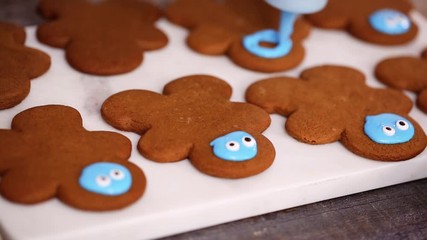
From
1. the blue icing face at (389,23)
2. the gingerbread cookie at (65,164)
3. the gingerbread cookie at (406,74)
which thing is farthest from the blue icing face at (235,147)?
the blue icing face at (389,23)

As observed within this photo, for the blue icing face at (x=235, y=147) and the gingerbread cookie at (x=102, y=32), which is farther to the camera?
the gingerbread cookie at (x=102, y=32)

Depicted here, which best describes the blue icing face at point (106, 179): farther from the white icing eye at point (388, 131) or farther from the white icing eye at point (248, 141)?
the white icing eye at point (388, 131)

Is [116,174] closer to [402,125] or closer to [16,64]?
[16,64]

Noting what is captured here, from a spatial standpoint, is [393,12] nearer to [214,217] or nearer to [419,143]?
[419,143]

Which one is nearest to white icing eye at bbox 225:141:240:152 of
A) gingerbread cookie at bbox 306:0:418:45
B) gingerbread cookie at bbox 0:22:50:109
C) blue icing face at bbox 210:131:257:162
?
blue icing face at bbox 210:131:257:162

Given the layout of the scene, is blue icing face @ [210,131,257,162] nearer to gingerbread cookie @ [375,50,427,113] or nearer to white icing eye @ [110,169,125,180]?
white icing eye @ [110,169,125,180]

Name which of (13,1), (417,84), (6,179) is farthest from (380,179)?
(13,1)
